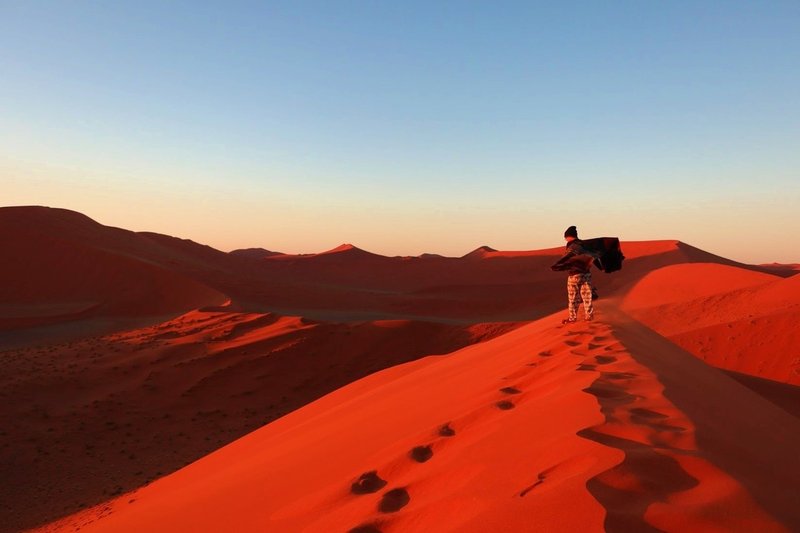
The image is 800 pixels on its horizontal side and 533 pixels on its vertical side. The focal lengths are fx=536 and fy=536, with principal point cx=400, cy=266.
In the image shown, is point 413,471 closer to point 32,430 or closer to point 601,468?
point 601,468

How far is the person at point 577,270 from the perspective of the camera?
734cm

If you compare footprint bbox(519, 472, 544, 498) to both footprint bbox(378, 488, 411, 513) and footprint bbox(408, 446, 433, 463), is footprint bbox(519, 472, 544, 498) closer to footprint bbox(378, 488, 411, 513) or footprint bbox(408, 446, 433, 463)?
footprint bbox(378, 488, 411, 513)

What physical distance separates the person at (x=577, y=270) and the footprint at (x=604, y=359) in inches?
102

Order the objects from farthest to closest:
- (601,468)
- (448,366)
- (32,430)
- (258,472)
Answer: (32,430) → (448,366) → (258,472) → (601,468)

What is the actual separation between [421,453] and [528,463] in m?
0.72

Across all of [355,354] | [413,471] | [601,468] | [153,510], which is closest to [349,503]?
[413,471]

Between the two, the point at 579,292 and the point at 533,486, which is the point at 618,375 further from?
the point at 579,292

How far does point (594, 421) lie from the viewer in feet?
8.77

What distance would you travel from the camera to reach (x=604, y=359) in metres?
4.59

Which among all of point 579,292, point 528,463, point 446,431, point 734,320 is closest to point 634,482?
point 528,463

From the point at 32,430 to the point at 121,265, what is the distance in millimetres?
18036

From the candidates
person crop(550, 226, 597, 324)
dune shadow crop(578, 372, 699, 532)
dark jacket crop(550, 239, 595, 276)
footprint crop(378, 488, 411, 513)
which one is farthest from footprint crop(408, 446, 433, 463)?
dark jacket crop(550, 239, 595, 276)

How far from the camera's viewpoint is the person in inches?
289

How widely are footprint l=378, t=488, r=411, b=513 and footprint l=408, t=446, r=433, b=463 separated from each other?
1.17 feet
